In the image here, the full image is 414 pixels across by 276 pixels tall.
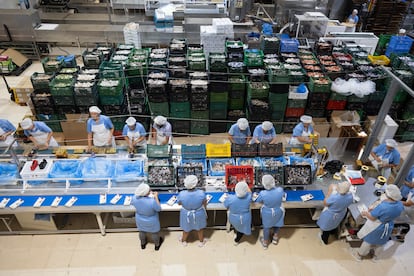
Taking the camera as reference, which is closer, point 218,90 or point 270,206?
point 270,206

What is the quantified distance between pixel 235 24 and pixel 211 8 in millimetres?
993

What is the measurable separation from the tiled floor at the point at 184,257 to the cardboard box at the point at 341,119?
2415 mm

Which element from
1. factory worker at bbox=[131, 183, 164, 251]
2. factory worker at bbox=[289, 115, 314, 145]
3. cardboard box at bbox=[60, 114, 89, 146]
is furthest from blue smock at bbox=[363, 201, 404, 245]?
cardboard box at bbox=[60, 114, 89, 146]

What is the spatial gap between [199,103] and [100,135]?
2.13 metres

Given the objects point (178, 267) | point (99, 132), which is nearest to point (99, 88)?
point (99, 132)

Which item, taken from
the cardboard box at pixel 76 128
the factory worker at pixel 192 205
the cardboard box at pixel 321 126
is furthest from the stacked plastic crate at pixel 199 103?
the factory worker at pixel 192 205

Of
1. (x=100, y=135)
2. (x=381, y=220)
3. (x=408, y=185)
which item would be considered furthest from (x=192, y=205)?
(x=408, y=185)

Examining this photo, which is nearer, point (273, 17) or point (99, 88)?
point (99, 88)

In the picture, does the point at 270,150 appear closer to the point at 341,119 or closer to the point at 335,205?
the point at 335,205

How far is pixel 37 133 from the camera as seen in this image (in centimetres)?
534

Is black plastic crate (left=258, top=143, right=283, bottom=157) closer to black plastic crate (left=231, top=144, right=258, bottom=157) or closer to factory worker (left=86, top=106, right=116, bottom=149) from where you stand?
black plastic crate (left=231, top=144, right=258, bottom=157)

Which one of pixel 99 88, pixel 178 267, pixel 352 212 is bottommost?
pixel 178 267

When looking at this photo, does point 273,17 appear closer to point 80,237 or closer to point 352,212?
point 352,212

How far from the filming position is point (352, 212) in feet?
14.8
